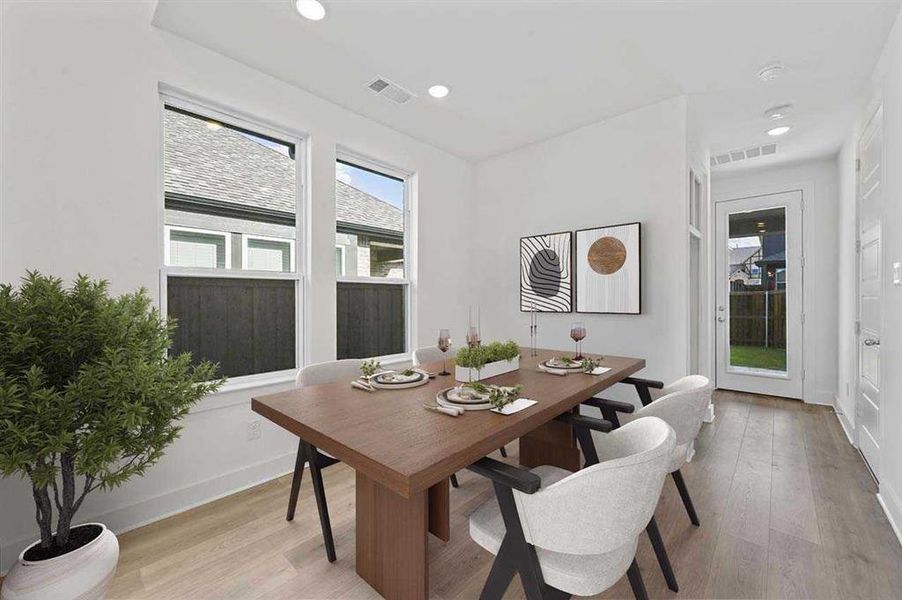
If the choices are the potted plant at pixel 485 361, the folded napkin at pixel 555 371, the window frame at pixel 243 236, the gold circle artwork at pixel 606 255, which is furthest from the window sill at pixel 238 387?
the gold circle artwork at pixel 606 255

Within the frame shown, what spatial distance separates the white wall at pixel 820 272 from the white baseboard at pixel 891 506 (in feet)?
8.48

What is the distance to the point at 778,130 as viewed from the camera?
3.66 m

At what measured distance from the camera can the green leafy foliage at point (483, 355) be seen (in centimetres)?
204

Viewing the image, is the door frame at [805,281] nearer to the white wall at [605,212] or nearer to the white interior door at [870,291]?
the white interior door at [870,291]

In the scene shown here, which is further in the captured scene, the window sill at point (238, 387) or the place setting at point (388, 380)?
the window sill at point (238, 387)

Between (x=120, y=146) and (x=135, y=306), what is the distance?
3.94 ft

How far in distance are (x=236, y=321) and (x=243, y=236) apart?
2.01 feet

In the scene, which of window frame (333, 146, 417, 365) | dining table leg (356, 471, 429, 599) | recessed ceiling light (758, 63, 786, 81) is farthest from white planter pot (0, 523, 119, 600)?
recessed ceiling light (758, 63, 786, 81)

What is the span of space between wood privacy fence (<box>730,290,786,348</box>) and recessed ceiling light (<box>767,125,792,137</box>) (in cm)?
195

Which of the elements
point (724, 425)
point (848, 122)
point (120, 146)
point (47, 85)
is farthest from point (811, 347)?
point (47, 85)

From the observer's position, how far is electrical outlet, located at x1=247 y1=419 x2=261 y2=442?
2.74 metres

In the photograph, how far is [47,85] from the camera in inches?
78.7

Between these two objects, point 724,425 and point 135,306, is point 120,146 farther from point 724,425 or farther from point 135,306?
point 724,425

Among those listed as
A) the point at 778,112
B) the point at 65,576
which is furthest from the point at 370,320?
the point at 778,112
